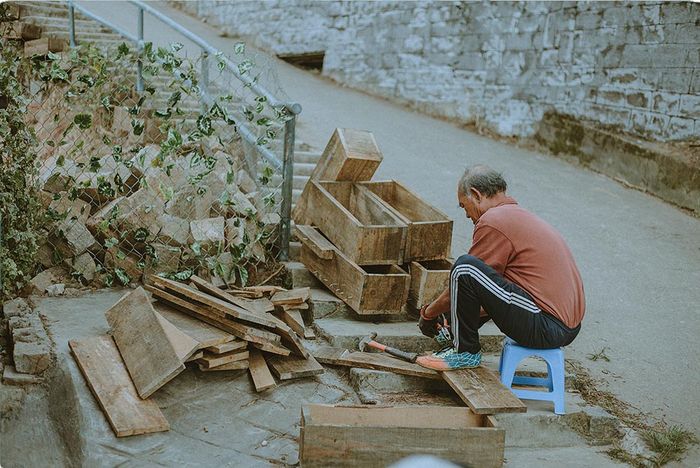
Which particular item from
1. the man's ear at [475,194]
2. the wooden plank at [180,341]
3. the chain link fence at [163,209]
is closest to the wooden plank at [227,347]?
the wooden plank at [180,341]

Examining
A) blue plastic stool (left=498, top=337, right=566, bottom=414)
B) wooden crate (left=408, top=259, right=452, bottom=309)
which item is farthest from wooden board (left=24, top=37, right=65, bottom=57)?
blue plastic stool (left=498, top=337, right=566, bottom=414)

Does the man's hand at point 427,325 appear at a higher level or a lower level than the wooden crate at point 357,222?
lower

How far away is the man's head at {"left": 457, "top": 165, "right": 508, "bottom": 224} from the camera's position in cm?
404

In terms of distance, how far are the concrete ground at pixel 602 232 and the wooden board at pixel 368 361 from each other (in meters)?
1.22

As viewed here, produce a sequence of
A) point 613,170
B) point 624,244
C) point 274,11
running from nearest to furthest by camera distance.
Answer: point 624,244 → point 613,170 → point 274,11

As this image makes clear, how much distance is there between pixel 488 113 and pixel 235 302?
6.51 metres

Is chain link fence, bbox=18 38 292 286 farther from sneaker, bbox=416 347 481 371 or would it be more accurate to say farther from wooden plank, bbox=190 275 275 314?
sneaker, bbox=416 347 481 371

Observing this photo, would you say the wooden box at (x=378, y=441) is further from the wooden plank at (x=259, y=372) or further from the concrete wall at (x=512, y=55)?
the concrete wall at (x=512, y=55)

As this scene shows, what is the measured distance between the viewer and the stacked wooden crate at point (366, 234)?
4.66 m

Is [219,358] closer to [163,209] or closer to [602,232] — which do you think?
[163,209]

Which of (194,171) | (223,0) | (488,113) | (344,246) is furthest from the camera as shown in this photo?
(223,0)

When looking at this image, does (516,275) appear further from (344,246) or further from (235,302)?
(235,302)

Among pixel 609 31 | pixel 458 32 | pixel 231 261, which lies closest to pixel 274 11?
pixel 458 32

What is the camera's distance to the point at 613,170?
8430 mm
